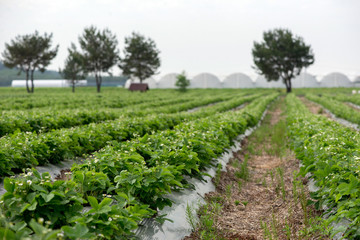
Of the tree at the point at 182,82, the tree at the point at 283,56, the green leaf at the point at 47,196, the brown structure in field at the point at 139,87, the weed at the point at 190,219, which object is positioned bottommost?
the weed at the point at 190,219

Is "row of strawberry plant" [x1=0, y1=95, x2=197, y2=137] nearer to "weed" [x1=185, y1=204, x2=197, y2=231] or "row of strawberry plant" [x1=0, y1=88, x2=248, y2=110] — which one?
"weed" [x1=185, y1=204, x2=197, y2=231]

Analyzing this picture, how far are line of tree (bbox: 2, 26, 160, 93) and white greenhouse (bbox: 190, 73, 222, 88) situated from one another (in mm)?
11410

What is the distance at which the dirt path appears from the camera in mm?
4078

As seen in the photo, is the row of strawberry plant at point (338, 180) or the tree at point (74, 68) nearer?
the row of strawberry plant at point (338, 180)

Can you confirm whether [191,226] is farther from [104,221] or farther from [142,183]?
[104,221]

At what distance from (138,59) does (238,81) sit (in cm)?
2348

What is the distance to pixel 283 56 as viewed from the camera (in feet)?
166

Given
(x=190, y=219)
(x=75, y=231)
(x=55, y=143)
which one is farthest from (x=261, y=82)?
(x=75, y=231)

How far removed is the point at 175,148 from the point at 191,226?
144cm

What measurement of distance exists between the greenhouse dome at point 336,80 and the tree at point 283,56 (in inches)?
739

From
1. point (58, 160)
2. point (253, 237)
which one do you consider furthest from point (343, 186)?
point (58, 160)

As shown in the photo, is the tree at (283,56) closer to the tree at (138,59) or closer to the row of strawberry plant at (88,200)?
the tree at (138,59)

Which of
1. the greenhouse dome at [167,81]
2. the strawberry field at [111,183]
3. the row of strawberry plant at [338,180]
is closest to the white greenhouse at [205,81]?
the greenhouse dome at [167,81]

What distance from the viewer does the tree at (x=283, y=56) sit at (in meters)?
50.5
